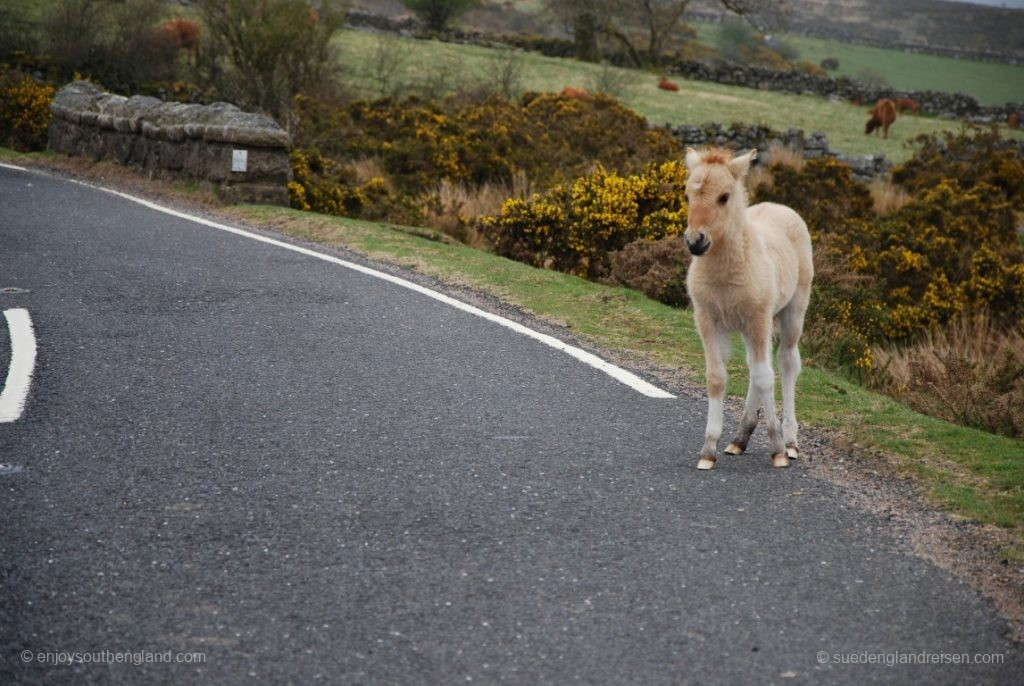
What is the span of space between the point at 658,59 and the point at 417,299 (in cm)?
4995

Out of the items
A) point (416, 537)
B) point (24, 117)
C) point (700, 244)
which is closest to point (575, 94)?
point (24, 117)

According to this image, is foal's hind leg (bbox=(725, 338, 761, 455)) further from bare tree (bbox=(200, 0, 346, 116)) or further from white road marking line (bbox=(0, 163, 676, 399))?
bare tree (bbox=(200, 0, 346, 116))

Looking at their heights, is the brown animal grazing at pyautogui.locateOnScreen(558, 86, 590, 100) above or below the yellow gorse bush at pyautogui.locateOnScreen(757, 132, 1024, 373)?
above

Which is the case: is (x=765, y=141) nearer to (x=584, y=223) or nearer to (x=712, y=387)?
(x=584, y=223)

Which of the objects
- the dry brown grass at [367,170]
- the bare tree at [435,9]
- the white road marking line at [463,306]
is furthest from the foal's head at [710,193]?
the bare tree at [435,9]

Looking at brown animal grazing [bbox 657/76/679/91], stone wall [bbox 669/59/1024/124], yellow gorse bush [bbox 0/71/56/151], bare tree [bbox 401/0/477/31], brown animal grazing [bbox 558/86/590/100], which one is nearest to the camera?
yellow gorse bush [bbox 0/71/56/151]

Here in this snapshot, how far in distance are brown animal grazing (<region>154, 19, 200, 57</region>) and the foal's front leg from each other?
26.3m

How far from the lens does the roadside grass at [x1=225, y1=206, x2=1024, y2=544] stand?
19.8 ft

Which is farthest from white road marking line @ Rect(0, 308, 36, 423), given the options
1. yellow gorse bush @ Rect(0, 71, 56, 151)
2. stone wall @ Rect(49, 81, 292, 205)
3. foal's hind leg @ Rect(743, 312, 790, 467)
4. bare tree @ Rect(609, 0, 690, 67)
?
bare tree @ Rect(609, 0, 690, 67)

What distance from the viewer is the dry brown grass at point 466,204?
1616 centimetres

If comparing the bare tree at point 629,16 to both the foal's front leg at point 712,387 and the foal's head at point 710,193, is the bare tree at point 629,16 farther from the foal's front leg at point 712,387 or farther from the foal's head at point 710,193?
the foal's head at point 710,193

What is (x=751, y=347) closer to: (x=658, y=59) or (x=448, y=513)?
(x=448, y=513)

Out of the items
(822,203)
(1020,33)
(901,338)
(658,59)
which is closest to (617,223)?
(901,338)

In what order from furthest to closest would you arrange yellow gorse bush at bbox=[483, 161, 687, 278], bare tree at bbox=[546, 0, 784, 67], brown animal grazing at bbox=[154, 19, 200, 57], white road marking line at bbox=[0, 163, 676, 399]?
1. bare tree at bbox=[546, 0, 784, 67]
2. brown animal grazing at bbox=[154, 19, 200, 57]
3. yellow gorse bush at bbox=[483, 161, 687, 278]
4. white road marking line at bbox=[0, 163, 676, 399]
